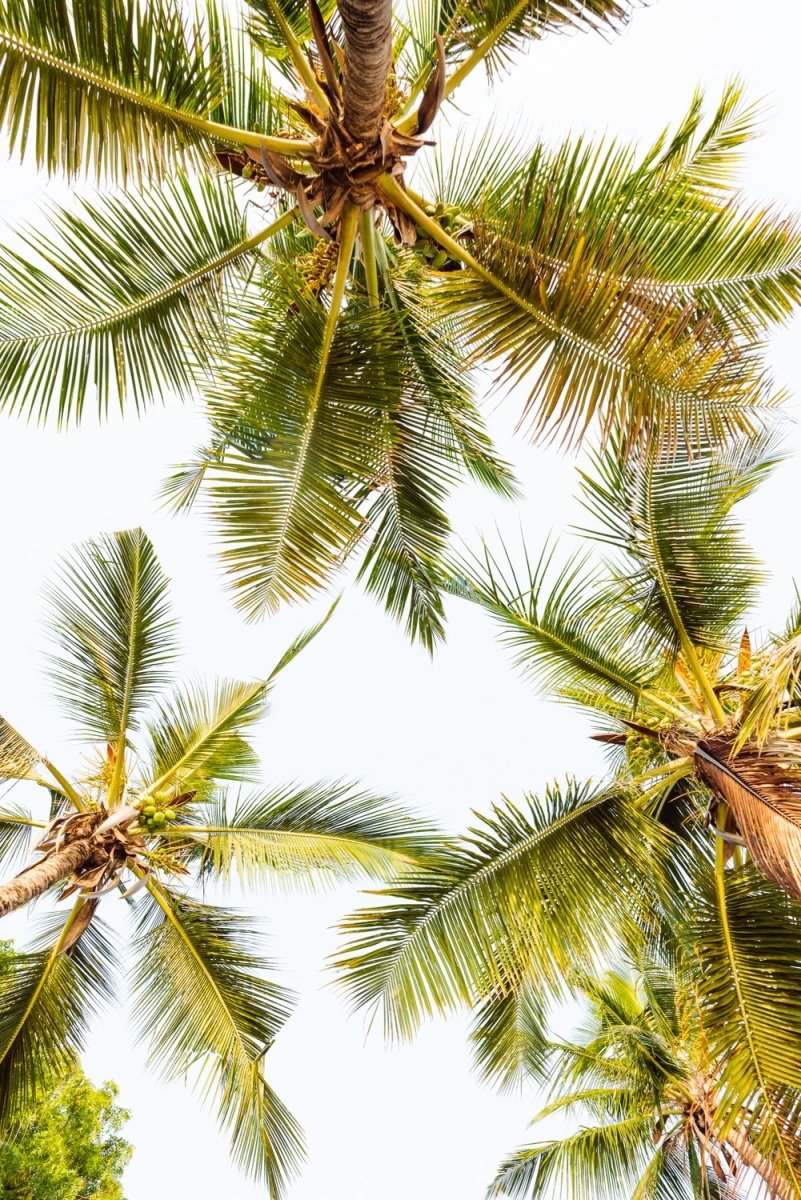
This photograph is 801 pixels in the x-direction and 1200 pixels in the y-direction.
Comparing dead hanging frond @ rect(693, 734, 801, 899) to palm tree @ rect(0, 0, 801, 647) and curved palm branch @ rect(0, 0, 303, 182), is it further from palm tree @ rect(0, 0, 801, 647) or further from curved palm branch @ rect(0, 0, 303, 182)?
curved palm branch @ rect(0, 0, 303, 182)

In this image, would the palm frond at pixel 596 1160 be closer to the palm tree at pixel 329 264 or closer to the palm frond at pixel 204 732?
the palm frond at pixel 204 732

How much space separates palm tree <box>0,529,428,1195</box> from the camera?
5.75 metres

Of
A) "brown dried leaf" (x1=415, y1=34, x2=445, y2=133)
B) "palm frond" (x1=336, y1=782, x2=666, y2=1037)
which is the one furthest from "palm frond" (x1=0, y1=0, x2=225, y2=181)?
"palm frond" (x1=336, y1=782, x2=666, y2=1037)

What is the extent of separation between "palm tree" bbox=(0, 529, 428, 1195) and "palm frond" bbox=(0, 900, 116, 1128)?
0.01m

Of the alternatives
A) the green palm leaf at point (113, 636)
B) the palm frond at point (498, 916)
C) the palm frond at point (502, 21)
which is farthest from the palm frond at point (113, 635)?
the palm frond at point (502, 21)

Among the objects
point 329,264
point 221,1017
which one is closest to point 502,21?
point 329,264

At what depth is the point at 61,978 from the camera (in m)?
6.18

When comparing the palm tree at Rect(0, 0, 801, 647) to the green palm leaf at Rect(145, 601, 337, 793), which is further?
the green palm leaf at Rect(145, 601, 337, 793)

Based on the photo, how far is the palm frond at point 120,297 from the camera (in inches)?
169

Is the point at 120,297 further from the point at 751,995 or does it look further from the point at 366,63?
the point at 751,995

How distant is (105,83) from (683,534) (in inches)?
162

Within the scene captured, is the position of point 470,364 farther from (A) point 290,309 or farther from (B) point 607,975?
(B) point 607,975

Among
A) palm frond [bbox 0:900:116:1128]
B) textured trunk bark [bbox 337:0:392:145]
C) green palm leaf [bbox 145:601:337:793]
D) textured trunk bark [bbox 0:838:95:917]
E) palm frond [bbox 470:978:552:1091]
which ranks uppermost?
textured trunk bark [bbox 337:0:392:145]

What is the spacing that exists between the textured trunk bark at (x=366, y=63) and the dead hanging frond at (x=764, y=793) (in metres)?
3.68
